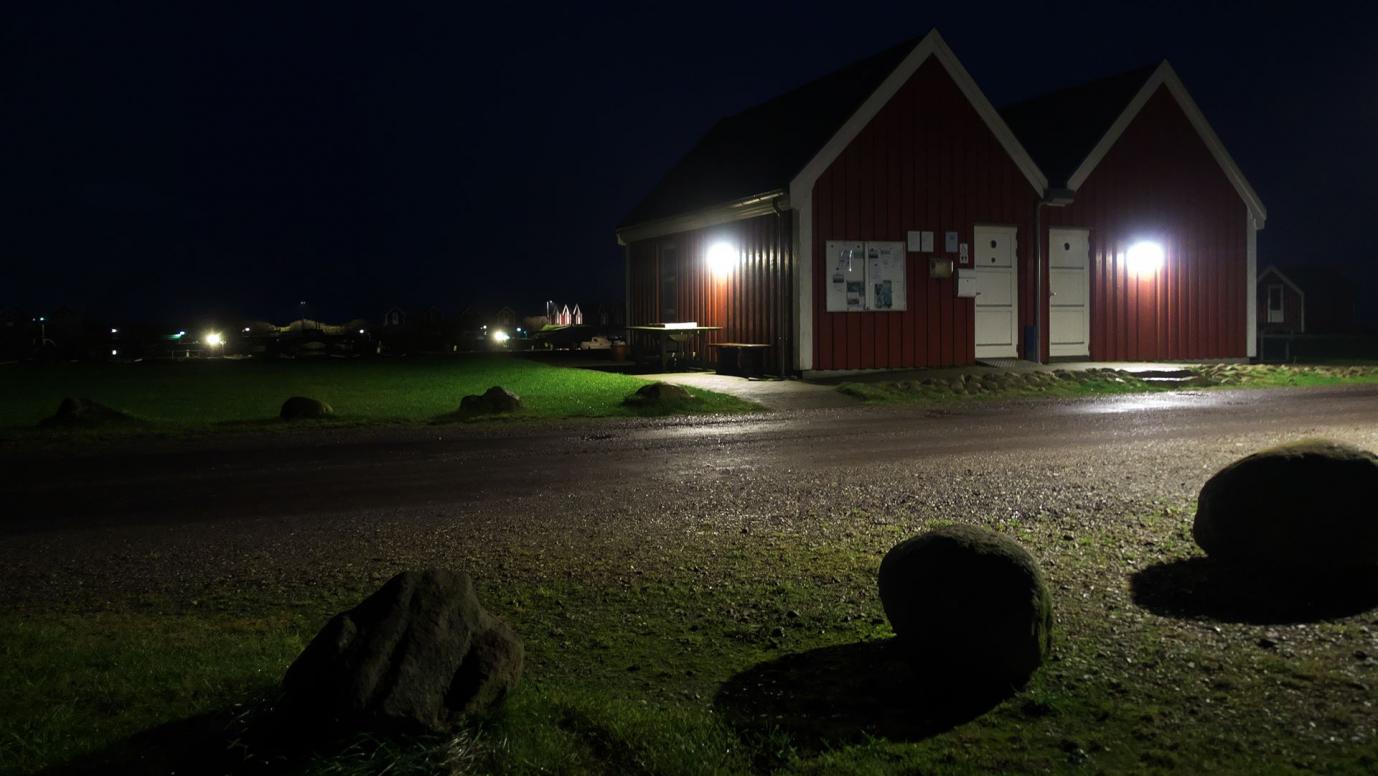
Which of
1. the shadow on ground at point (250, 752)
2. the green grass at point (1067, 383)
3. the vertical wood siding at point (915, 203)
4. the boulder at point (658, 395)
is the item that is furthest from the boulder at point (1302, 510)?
the vertical wood siding at point (915, 203)

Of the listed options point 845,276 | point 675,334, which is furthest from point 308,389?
point 845,276

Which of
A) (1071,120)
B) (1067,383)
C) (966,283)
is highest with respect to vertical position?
(1071,120)

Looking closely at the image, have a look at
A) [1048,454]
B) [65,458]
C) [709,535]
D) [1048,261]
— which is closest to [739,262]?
[1048,261]

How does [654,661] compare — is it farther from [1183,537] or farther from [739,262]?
[739,262]

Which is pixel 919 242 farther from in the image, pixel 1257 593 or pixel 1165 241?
pixel 1257 593

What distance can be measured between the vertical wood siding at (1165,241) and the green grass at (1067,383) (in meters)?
2.51

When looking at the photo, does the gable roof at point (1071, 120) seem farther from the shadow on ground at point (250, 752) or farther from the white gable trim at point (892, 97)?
the shadow on ground at point (250, 752)

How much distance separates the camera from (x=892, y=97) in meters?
23.3

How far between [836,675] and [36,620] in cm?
418

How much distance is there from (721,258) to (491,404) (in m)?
10.3

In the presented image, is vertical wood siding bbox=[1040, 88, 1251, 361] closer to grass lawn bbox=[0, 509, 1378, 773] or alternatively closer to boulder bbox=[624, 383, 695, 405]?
boulder bbox=[624, 383, 695, 405]

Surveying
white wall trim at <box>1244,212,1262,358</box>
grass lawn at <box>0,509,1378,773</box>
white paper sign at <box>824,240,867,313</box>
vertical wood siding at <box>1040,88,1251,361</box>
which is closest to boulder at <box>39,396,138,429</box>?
grass lawn at <box>0,509,1378,773</box>

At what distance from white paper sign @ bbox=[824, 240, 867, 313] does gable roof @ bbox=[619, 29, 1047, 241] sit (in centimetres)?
147

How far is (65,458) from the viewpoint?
12.4 metres
